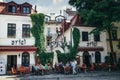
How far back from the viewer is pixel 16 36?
27.7m

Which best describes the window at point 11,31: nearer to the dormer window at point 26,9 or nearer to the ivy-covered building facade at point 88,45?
the dormer window at point 26,9

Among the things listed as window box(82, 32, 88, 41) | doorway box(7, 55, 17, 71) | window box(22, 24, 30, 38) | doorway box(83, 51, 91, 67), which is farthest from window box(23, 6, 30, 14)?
doorway box(83, 51, 91, 67)

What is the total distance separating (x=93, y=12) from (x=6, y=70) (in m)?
14.2

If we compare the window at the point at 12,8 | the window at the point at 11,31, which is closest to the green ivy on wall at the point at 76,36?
the window at the point at 11,31

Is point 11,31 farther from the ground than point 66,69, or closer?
farther from the ground

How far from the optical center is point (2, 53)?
26.5 meters

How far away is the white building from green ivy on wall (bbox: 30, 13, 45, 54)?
0.59 meters

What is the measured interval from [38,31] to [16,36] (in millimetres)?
3199

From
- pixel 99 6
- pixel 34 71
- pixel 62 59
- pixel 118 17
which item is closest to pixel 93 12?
pixel 99 6

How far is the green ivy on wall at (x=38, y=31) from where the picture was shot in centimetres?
2808

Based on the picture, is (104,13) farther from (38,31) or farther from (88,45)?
(38,31)

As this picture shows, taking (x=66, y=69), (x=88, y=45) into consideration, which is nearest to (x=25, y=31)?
(x=66, y=69)

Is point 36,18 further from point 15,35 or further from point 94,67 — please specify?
point 94,67

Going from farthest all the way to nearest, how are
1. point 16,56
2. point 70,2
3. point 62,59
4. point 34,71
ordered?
point 70,2
point 62,59
point 16,56
point 34,71
